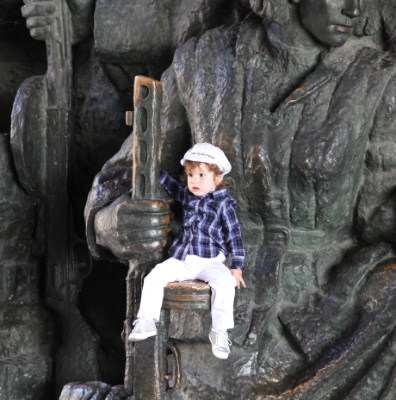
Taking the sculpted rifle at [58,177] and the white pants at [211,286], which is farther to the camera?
the sculpted rifle at [58,177]

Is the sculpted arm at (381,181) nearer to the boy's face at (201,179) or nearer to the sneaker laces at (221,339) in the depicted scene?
the boy's face at (201,179)

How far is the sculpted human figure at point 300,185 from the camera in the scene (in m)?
2.76

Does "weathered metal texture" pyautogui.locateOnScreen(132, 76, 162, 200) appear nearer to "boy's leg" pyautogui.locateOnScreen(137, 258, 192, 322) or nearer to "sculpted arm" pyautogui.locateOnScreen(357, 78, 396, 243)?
"boy's leg" pyautogui.locateOnScreen(137, 258, 192, 322)

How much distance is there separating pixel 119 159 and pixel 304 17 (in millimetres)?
814

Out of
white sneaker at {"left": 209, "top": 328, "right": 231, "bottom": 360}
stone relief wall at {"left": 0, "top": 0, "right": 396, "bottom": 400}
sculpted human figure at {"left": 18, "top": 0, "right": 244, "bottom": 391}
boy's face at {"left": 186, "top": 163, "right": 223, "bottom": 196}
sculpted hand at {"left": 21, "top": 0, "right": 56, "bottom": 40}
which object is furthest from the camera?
sculpted hand at {"left": 21, "top": 0, "right": 56, "bottom": 40}

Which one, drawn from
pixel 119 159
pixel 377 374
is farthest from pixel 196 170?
pixel 377 374

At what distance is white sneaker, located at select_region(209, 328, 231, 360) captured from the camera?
2.50 m

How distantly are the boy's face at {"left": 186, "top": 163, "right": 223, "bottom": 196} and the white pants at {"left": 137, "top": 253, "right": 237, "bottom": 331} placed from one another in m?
0.24

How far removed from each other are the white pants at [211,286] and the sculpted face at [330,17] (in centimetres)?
82

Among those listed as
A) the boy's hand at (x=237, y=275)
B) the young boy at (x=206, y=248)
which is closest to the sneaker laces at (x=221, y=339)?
the young boy at (x=206, y=248)

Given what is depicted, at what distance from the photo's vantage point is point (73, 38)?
353cm

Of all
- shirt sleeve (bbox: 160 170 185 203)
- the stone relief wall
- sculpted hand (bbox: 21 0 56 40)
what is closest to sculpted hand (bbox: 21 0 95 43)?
sculpted hand (bbox: 21 0 56 40)

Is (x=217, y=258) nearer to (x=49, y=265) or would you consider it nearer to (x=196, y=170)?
(x=196, y=170)

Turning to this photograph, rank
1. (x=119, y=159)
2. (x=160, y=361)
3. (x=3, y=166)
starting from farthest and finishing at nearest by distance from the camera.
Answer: (x=3, y=166) < (x=119, y=159) < (x=160, y=361)
